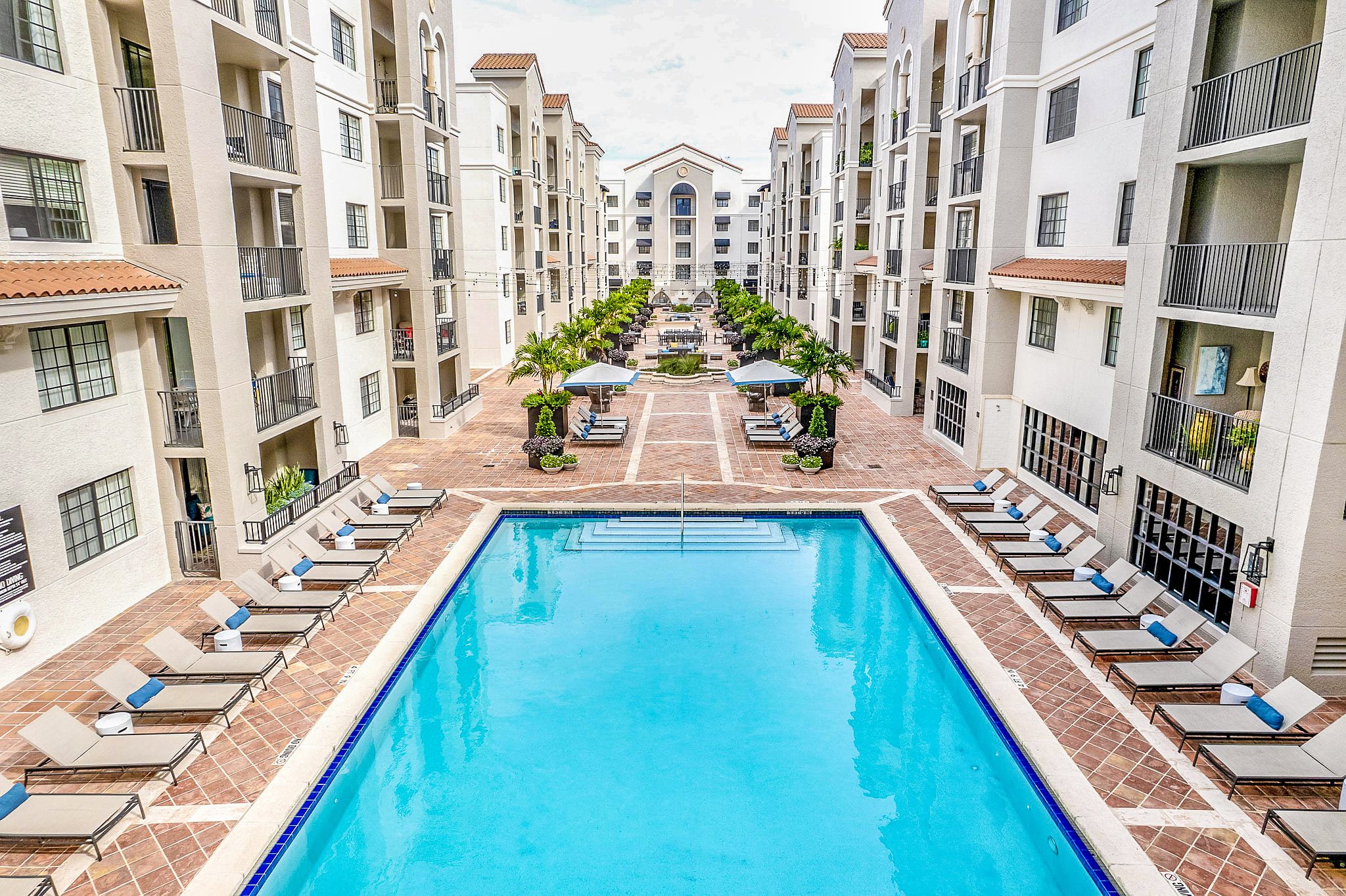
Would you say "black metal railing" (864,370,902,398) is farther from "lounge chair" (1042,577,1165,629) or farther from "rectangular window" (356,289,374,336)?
"rectangular window" (356,289,374,336)

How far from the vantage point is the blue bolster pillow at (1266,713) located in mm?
Result: 9727

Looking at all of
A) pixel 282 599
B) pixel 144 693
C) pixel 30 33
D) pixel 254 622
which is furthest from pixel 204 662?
pixel 30 33

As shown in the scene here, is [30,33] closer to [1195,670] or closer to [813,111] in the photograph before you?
[1195,670]

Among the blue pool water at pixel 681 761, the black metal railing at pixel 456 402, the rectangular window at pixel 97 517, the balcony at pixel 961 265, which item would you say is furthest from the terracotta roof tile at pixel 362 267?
the balcony at pixel 961 265

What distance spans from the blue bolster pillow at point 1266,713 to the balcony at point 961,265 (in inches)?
593

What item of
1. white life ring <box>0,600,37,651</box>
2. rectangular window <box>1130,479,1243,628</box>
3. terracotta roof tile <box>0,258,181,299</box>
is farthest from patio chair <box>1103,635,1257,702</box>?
terracotta roof tile <box>0,258,181,299</box>

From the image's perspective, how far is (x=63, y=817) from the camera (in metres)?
8.28

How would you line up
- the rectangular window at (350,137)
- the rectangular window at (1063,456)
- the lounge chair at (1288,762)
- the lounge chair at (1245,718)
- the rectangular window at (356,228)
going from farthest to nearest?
the rectangular window at (356,228)
the rectangular window at (350,137)
the rectangular window at (1063,456)
the lounge chair at (1245,718)
the lounge chair at (1288,762)

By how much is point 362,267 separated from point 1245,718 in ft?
72.5

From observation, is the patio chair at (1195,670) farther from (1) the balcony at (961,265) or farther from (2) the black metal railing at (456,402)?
(2) the black metal railing at (456,402)

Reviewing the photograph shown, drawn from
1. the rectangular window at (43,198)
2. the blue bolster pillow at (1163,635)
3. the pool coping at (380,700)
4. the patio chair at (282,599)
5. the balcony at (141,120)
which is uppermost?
the balcony at (141,120)

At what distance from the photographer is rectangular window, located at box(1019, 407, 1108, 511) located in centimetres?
1791

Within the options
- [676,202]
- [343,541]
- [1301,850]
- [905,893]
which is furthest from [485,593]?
[676,202]

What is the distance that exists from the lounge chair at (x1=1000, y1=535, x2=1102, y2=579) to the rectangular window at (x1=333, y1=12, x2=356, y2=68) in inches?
866
